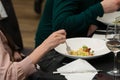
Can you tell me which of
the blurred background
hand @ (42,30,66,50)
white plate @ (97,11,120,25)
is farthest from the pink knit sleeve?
the blurred background

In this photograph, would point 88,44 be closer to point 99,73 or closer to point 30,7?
point 99,73

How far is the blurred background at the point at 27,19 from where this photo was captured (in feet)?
12.5

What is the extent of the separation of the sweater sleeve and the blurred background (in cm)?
169

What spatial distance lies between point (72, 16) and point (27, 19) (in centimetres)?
264

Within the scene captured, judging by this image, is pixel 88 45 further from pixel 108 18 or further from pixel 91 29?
pixel 108 18

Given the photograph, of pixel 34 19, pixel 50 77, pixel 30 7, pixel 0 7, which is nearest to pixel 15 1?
pixel 30 7

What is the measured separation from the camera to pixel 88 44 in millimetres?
1700

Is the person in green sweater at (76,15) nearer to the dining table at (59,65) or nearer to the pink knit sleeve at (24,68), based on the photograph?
the dining table at (59,65)

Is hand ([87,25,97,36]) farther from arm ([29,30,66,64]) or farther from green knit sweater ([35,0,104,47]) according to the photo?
arm ([29,30,66,64])

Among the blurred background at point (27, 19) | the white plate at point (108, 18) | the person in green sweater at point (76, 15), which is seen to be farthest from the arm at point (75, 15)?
the blurred background at point (27, 19)

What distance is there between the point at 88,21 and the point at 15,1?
11.7 feet

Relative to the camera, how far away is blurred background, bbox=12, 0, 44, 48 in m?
3.80

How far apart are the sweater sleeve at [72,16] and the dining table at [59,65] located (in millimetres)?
287

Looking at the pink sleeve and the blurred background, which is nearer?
the pink sleeve
